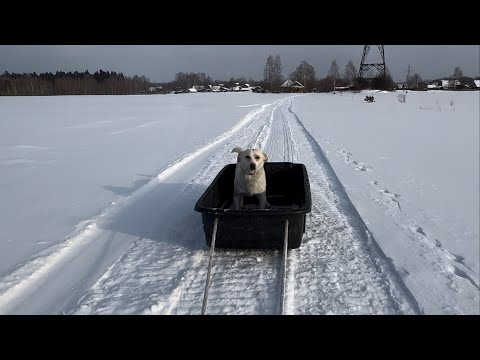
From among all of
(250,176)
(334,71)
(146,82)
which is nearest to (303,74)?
(334,71)

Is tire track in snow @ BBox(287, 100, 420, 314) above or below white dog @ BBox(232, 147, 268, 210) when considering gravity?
below

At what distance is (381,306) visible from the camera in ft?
9.37

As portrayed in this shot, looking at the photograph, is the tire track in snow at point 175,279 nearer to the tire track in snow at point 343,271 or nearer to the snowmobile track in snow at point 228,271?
the snowmobile track in snow at point 228,271

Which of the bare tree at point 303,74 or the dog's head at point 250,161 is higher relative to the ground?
the bare tree at point 303,74

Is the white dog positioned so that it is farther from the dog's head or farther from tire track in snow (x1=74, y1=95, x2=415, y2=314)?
tire track in snow (x1=74, y1=95, x2=415, y2=314)

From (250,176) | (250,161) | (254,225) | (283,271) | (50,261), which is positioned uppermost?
(250,161)

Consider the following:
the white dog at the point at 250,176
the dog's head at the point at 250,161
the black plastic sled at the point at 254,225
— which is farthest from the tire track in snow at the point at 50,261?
the dog's head at the point at 250,161

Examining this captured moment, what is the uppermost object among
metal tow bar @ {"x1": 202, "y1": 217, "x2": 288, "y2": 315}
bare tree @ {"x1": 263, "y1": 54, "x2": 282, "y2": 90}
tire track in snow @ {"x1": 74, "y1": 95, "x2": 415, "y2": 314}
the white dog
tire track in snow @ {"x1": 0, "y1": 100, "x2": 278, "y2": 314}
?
bare tree @ {"x1": 263, "y1": 54, "x2": 282, "y2": 90}

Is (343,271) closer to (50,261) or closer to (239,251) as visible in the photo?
(239,251)

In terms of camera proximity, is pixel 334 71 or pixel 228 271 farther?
pixel 334 71

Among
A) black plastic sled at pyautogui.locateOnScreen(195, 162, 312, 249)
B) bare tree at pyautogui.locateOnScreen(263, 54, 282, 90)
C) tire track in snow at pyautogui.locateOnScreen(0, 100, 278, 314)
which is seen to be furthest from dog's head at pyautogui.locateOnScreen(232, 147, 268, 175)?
bare tree at pyautogui.locateOnScreen(263, 54, 282, 90)
